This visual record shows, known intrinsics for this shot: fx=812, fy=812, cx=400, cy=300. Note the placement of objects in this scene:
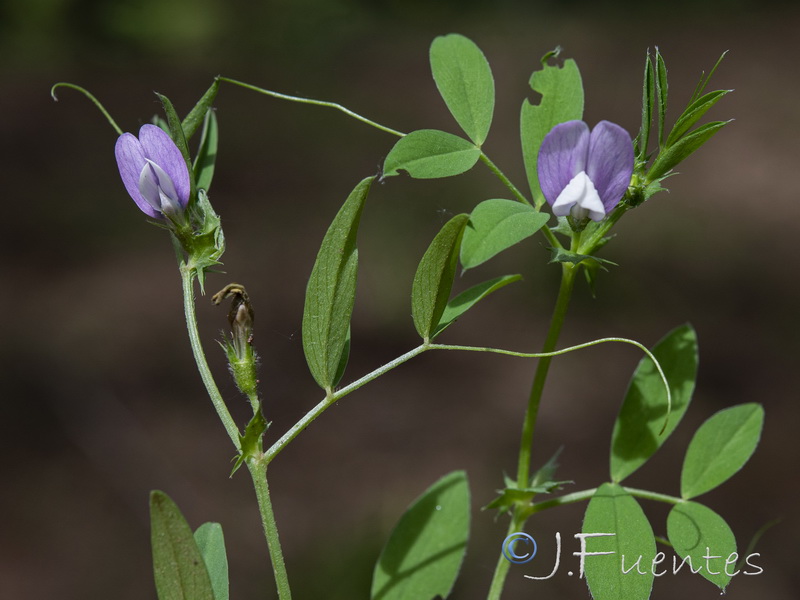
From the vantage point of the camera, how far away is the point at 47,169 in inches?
146

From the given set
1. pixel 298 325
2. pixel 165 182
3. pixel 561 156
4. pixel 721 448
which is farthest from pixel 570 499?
pixel 298 325

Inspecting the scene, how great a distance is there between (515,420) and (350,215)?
8.17 ft

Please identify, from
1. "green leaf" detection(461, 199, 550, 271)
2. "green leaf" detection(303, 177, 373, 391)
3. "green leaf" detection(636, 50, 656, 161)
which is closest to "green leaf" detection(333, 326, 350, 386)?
"green leaf" detection(303, 177, 373, 391)

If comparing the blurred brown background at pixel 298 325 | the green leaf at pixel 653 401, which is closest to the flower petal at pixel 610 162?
the green leaf at pixel 653 401

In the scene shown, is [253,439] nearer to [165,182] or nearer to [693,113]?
[165,182]

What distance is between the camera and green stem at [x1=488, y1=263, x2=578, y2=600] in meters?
0.60

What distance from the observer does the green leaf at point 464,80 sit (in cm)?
69

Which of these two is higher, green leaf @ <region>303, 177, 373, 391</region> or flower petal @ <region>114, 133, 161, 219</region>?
flower petal @ <region>114, 133, 161, 219</region>

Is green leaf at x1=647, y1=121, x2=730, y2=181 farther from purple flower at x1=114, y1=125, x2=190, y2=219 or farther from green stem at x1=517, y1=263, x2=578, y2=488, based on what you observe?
purple flower at x1=114, y1=125, x2=190, y2=219

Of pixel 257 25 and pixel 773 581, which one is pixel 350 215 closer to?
pixel 773 581

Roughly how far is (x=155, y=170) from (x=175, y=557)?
277mm

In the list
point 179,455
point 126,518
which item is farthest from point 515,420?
point 126,518

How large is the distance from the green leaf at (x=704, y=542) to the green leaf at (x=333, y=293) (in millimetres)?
305

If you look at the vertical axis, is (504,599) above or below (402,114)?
below
